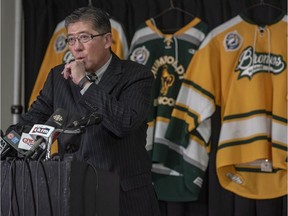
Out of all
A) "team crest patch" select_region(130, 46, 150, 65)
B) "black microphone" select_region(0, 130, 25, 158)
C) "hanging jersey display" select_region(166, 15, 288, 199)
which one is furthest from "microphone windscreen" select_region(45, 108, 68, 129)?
"team crest patch" select_region(130, 46, 150, 65)

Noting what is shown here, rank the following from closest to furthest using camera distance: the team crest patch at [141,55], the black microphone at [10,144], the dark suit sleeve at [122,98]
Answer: the black microphone at [10,144]
the dark suit sleeve at [122,98]
the team crest patch at [141,55]

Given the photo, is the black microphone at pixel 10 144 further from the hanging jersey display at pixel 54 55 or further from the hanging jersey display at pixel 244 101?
the hanging jersey display at pixel 54 55

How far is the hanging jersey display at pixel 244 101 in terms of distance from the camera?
10.4 ft

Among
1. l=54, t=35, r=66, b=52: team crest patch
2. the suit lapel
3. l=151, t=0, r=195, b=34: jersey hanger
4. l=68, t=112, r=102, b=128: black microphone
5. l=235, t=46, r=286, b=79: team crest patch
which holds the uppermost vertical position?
l=151, t=0, r=195, b=34: jersey hanger

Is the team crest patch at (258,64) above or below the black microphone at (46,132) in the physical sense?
above

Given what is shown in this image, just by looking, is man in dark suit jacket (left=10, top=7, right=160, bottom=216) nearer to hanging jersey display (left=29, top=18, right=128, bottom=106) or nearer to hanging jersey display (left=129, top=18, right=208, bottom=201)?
hanging jersey display (left=129, top=18, right=208, bottom=201)

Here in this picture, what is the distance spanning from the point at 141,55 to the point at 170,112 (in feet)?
1.21

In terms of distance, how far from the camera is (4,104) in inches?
148

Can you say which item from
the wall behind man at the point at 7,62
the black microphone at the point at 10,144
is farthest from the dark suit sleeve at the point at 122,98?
the wall behind man at the point at 7,62

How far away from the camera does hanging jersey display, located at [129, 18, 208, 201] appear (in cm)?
333

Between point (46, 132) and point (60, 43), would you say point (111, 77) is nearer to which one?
point (46, 132)

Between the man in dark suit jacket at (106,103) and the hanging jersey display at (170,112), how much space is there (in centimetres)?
117

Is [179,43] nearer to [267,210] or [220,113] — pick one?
[220,113]

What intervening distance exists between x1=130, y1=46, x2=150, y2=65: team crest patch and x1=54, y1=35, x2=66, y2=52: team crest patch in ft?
1.57
